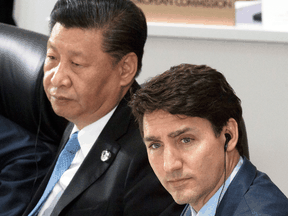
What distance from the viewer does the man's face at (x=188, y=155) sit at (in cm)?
98

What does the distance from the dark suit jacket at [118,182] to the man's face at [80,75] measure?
2.8 inches

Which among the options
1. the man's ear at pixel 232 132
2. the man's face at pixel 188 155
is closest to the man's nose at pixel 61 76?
the man's face at pixel 188 155

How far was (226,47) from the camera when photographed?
1929 millimetres

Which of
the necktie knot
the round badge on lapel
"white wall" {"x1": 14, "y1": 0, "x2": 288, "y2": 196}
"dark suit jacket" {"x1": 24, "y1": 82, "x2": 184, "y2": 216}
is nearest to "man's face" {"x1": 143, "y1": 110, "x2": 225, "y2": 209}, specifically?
"dark suit jacket" {"x1": 24, "y1": 82, "x2": 184, "y2": 216}

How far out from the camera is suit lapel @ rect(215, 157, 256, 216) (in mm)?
969

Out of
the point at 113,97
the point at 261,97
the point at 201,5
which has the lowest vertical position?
the point at 261,97

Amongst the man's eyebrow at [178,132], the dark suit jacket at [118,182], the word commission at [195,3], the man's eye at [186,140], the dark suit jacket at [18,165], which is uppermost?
the word commission at [195,3]

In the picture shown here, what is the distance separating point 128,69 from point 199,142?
1.53 ft

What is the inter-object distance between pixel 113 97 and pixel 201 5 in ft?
2.62

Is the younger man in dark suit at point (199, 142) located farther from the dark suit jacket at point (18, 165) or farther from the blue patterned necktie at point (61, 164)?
the dark suit jacket at point (18, 165)

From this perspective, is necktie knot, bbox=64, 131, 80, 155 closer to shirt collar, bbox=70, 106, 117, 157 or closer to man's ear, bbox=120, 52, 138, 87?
shirt collar, bbox=70, 106, 117, 157

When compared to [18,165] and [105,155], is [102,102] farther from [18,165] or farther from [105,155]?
[18,165]

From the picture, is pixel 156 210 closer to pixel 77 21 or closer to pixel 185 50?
pixel 77 21

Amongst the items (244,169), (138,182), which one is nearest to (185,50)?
(138,182)
